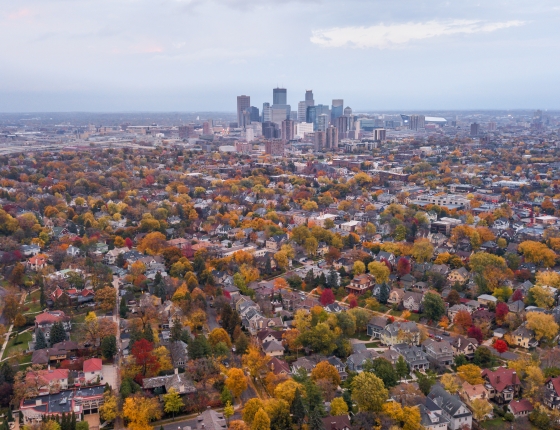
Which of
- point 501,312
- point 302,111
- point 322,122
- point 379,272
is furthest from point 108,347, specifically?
point 302,111

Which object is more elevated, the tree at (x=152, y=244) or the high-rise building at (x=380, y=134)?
the high-rise building at (x=380, y=134)

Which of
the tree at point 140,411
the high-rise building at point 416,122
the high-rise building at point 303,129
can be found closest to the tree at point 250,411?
the tree at point 140,411

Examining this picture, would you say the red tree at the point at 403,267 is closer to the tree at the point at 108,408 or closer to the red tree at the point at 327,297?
the red tree at the point at 327,297

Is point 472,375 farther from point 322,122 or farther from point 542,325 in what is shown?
point 322,122

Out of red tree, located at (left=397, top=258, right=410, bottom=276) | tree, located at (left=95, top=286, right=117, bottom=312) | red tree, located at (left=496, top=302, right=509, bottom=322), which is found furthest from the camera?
red tree, located at (left=397, top=258, right=410, bottom=276)

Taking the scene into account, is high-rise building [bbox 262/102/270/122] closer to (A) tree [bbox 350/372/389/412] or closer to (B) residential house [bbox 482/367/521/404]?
(B) residential house [bbox 482/367/521/404]

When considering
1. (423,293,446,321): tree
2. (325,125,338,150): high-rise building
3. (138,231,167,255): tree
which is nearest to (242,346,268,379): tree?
(423,293,446,321): tree
